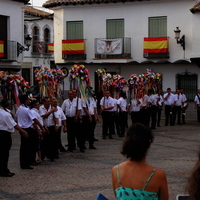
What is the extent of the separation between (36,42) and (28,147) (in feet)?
111

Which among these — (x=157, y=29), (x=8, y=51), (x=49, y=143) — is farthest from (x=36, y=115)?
(x=157, y=29)

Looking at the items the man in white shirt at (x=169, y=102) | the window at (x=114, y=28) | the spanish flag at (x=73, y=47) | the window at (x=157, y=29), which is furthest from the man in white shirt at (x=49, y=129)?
the spanish flag at (x=73, y=47)

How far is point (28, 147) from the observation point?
1259 cm

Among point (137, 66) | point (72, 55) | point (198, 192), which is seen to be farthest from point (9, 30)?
point (198, 192)

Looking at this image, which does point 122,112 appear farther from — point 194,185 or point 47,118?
point 194,185

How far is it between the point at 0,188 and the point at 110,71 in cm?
2192

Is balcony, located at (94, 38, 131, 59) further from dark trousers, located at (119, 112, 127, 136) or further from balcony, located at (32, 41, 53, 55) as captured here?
balcony, located at (32, 41, 53, 55)

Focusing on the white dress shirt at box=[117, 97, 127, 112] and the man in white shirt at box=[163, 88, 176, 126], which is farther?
the man in white shirt at box=[163, 88, 176, 126]

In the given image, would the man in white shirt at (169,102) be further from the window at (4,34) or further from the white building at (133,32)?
the window at (4,34)

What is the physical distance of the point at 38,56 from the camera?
150 feet

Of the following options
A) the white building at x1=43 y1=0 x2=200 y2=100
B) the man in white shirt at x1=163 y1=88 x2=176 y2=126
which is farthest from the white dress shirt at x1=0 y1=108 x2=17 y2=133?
the white building at x1=43 y1=0 x2=200 y2=100

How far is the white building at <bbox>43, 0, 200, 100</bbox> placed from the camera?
95.8 feet

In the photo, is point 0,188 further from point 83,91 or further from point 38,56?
point 38,56

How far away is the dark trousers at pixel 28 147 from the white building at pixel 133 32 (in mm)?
16913
